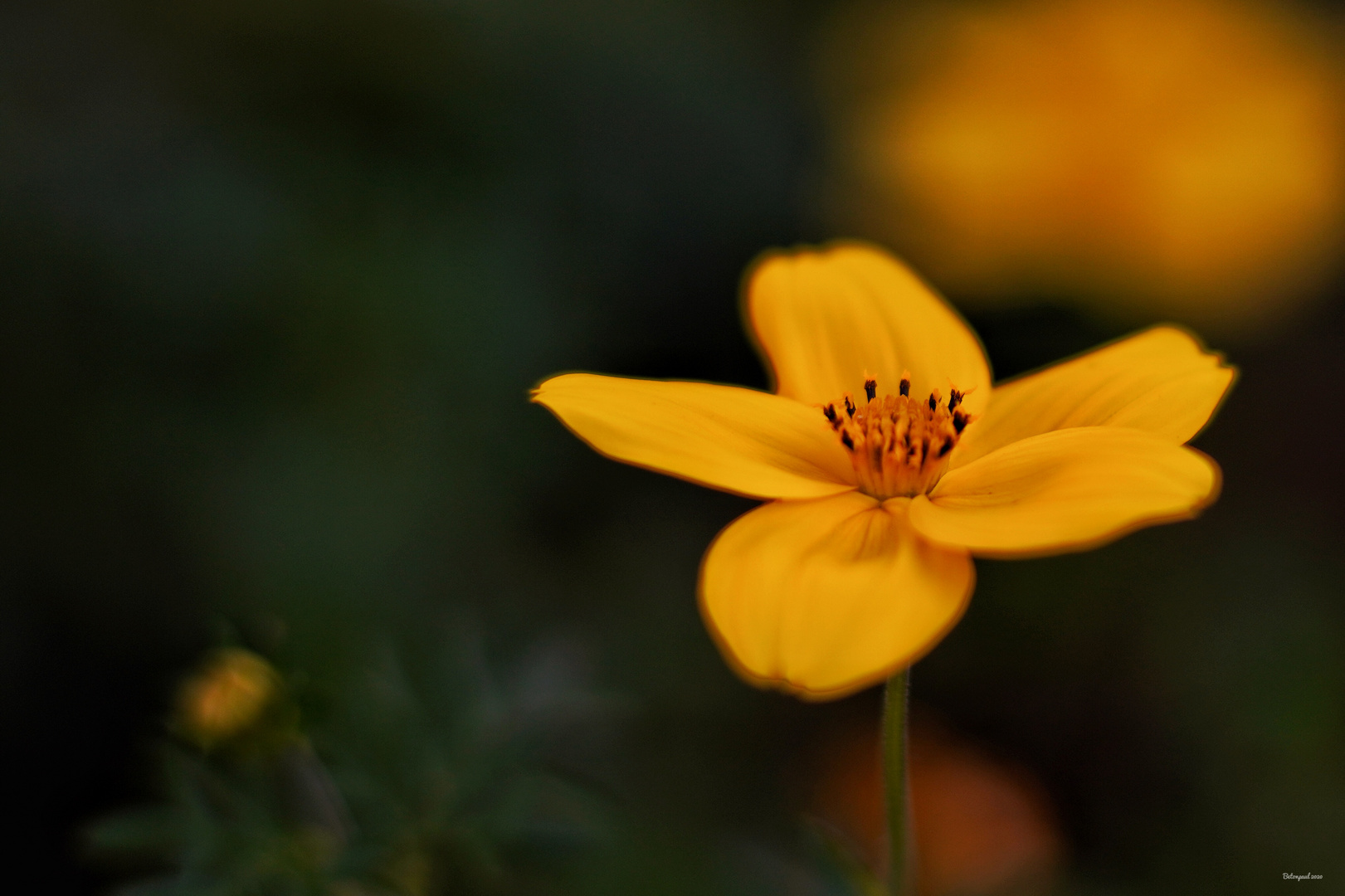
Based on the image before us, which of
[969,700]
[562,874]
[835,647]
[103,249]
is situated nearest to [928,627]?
[835,647]

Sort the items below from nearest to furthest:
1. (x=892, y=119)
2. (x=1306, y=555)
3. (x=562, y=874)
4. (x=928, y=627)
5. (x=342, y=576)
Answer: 1. (x=928, y=627)
2. (x=562, y=874)
3. (x=342, y=576)
4. (x=1306, y=555)
5. (x=892, y=119)

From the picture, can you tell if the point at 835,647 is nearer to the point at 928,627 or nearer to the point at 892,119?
the point at 928,627

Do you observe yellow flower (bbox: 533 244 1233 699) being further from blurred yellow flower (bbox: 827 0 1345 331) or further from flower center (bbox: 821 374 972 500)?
blurred yellow flower (bbox: 827 0 1345 331)

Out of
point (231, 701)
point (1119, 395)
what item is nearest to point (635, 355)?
point (231, 701)

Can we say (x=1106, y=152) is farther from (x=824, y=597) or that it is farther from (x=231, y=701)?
(x=231, y=701)

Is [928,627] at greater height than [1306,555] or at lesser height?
lesser

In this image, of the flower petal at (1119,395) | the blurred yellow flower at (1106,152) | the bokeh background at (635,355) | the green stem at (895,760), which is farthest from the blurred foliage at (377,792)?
the blurred yellow flower at (1106,152)
